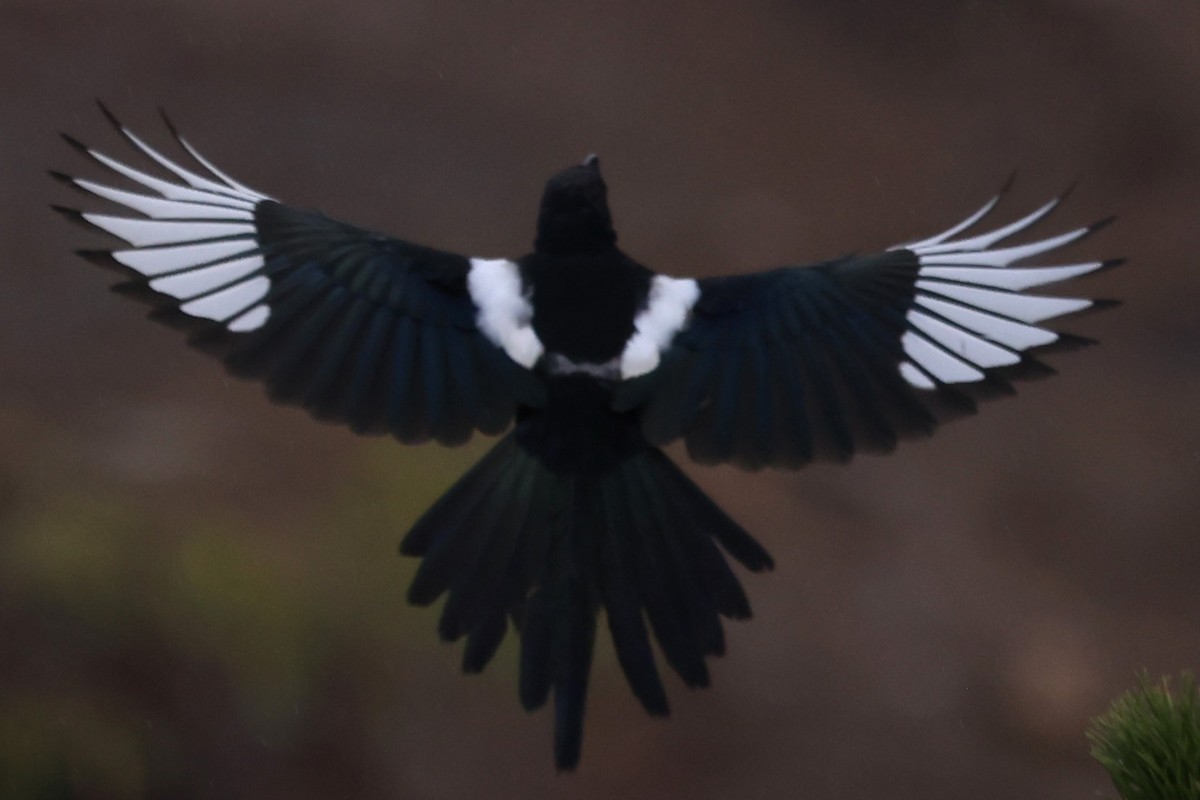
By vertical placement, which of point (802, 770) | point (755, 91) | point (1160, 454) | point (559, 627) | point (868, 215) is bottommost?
point (559, 627)

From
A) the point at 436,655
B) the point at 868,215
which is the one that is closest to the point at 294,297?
the point at 436,655

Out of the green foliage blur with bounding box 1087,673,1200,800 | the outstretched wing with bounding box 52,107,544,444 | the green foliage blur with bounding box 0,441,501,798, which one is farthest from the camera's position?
the green foliage blur with bounding box 0,441,501,798

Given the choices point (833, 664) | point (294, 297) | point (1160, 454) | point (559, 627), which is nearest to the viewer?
point (559, 627)

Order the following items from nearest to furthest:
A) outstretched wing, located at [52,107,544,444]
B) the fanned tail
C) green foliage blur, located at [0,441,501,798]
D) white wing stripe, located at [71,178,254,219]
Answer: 1. the fanned tail
2. outstretched wing, located at [52,107,544,444]
3. white wing stripe, located at [71,178,254,219]
4. green foliage blur, located at [0,441,501,798]

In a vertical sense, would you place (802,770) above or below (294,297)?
below

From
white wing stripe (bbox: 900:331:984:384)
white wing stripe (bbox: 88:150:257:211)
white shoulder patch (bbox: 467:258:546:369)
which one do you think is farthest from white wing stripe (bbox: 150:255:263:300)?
white wing stripe (bbox: 900:331:984:384)

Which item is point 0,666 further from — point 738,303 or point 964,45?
point 964,45

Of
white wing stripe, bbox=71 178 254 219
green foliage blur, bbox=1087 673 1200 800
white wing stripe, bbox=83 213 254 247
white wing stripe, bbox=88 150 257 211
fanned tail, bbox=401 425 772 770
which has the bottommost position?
green foliage blur, bbox=1087 673 1200 800

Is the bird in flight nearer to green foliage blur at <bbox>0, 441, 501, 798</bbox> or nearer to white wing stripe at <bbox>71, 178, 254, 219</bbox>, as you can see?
white wing stripe at <bbox>71, 178, 254, 219</bbox>

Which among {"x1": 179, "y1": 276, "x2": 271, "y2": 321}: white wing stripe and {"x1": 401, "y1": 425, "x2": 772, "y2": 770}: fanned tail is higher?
{"x1": 179, "y1": 276, "x2": 271, "y2": 321}: white wing stripe

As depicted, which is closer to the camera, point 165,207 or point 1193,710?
point 1193,710
